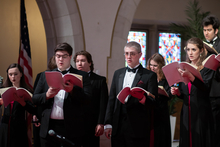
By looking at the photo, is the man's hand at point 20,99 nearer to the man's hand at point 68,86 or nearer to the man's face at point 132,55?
the man's hand at point 68,86

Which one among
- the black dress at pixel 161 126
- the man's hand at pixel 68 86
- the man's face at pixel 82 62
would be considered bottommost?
the black dress at pixel 161 126

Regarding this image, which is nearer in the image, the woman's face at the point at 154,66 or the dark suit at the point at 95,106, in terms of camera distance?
the dark suit at the point at 95,106

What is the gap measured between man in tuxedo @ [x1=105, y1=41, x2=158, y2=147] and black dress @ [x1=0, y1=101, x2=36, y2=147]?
1100mm

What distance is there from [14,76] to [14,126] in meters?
0.65

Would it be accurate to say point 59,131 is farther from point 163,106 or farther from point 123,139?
point 163,106

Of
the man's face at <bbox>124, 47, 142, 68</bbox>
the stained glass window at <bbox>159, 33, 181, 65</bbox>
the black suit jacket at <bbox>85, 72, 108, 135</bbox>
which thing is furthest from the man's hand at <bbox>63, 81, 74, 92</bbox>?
the stained glass window at <bbox>159, 33, 181, 65</bbox>

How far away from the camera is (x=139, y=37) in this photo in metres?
7.66

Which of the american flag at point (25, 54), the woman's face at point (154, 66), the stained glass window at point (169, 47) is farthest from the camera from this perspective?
the stained glass window at point (169, 47)

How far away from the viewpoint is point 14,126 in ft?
11.1

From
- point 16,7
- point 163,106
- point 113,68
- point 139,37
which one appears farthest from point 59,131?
point 139,37

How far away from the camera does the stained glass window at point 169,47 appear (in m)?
7.72

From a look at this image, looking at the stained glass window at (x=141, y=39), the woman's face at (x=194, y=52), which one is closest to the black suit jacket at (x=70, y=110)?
the woman's face at (x=194, y=52)

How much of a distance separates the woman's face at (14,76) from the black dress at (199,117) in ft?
7.18

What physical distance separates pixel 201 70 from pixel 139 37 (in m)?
4.68
